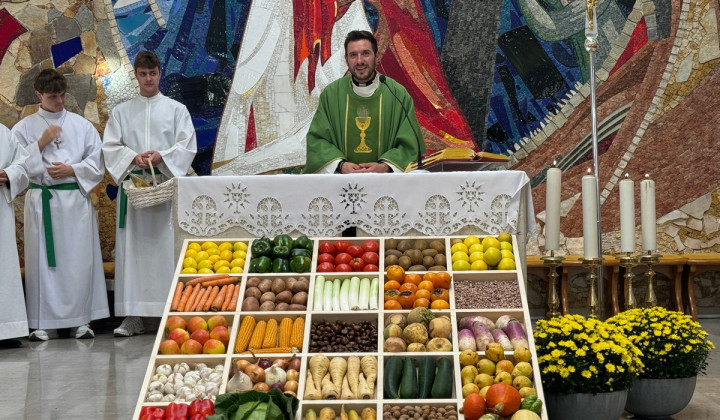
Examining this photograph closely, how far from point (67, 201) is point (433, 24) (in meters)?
3.59

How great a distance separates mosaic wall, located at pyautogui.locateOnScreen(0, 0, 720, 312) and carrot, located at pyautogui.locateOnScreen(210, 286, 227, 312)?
375 cm

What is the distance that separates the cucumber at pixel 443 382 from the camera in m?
4.25

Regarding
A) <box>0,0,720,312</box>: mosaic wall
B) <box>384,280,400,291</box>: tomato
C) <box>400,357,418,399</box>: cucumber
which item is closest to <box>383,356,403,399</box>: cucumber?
<box>400,357,418,399</box>: cucumber

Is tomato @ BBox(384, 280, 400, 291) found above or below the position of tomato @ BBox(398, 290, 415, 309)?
A: above

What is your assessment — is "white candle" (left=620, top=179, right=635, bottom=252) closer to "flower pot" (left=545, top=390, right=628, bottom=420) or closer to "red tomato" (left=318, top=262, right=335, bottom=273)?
"flower pot" (left=545, top=390, right=628, bottom=420)

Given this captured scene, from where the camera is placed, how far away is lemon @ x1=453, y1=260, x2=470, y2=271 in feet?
16.5

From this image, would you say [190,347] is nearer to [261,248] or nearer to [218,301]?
[218,301]

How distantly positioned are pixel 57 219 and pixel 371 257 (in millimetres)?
3835

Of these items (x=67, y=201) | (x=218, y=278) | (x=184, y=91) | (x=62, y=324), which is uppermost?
(x=184, y=91)

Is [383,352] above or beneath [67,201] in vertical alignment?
beneath

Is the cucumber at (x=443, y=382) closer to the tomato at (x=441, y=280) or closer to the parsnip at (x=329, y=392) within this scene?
the parsnip at (x=329, y=392)

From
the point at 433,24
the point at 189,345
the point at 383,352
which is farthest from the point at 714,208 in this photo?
the point at 189,345

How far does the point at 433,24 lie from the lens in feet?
28.5

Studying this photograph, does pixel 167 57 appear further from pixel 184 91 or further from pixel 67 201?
pixel 67 201
